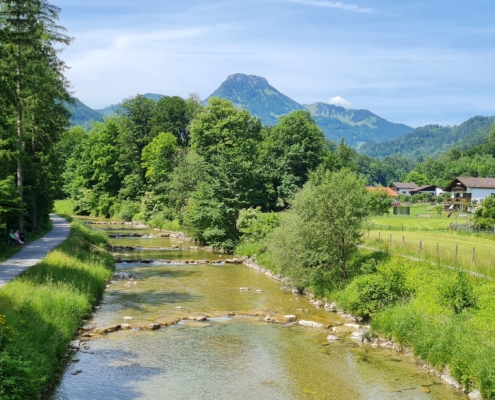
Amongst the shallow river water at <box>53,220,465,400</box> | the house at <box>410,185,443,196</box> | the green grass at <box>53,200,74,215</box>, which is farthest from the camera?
the house at <box>410,185,443,196</box>

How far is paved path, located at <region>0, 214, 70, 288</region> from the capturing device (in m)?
22.8

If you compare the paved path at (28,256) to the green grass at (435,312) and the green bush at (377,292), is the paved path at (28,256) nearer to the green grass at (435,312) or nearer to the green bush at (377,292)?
the green bush at (377,292)

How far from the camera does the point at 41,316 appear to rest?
17.2m

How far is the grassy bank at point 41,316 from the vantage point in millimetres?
12414

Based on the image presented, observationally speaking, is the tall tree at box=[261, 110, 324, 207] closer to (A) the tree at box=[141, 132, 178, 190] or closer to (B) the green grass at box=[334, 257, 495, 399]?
(A) the tree at box=[141, 132, 178, 190]

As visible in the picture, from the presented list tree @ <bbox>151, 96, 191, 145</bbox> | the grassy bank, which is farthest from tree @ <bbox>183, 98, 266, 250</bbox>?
tree @ <bbox>151, 96, 191, 145</bbox>

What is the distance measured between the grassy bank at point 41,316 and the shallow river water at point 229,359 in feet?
3.17

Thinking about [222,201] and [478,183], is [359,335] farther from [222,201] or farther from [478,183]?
[478,183]

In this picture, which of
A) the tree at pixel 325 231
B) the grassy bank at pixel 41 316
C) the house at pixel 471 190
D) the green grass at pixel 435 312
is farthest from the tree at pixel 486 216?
the house at pixel 471 190

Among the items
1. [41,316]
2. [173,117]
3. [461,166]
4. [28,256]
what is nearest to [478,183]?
[173,117]

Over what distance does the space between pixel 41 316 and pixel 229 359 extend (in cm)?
715

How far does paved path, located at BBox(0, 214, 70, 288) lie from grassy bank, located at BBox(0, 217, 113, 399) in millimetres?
704

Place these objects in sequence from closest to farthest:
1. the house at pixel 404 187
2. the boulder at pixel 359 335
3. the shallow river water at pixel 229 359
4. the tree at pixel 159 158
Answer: the shallow river water at pixel 229 359 < the boulder at pixel 359 335 < the tree at pixel 159 158 < the house at pixel 404 187

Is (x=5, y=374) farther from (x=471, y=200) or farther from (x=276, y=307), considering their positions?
(x=471, y=200)
